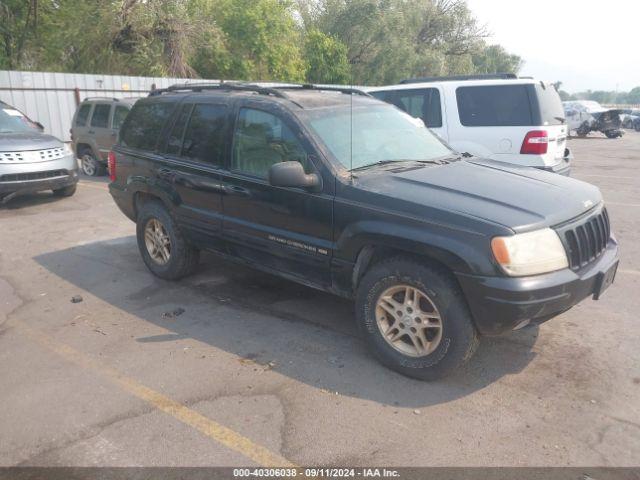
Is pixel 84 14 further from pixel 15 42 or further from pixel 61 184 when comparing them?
pixel 61 184

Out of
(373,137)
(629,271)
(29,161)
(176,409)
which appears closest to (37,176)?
(29,161)

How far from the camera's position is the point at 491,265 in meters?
3.05

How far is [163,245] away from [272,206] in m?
1.77

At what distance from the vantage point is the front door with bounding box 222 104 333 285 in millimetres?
3861

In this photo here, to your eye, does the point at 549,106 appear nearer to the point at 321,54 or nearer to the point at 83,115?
the point at 83,115

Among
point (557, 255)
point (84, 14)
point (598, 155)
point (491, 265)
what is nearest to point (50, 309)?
point (491, 265)

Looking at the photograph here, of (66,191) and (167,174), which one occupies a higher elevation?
(167,174)

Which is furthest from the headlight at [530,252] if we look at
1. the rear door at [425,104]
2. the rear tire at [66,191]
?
the rear tire at [66,191]

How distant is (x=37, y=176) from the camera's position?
339 inches

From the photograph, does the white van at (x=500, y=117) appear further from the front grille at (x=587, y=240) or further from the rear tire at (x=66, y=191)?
the rear tire at (x=66, y=191)

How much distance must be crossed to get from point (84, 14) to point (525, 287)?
22.4 meters

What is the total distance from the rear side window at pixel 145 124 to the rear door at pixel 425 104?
174 inches

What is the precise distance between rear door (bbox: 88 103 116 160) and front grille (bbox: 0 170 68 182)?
2.54 meters

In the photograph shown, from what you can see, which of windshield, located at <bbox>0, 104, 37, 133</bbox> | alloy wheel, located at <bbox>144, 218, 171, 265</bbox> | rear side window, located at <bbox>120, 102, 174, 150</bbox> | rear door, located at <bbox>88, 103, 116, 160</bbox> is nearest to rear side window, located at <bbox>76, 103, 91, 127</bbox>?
rear door, located at <bbox>88, 103, 116, 160</bbox>
